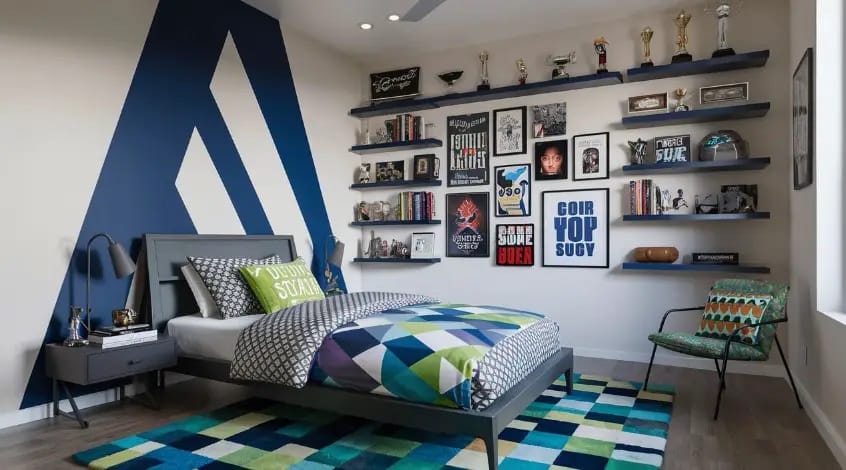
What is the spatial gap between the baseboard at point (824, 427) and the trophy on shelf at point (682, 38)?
2.49m

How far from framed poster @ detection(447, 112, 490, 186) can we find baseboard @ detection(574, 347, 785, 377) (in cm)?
183

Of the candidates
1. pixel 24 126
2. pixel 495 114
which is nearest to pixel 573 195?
pixel 495 114

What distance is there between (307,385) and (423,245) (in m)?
2.90

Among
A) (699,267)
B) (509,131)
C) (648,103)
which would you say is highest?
(648,103)

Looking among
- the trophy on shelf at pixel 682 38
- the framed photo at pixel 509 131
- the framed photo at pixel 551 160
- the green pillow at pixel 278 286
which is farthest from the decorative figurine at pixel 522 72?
the green pillow at pixel 278 286

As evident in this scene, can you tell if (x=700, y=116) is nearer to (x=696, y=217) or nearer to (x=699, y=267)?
(x=696, y=217)

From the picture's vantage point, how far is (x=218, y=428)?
9.65 ft

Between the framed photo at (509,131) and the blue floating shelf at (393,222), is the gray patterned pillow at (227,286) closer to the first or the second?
the blue floating shelf at (393,222)

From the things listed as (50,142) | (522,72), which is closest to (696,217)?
(522,72)

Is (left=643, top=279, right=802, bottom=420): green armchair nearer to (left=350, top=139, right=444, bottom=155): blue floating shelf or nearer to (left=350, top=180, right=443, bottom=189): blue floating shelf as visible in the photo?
(left=350, top=180, right=443, bottom=189): blue floating shelf

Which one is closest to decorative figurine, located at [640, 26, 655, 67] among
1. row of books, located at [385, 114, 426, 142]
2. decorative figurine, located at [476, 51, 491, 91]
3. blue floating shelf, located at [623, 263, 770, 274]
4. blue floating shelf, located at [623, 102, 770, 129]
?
blue floating shelf, located at [623, 102, 770, 129]

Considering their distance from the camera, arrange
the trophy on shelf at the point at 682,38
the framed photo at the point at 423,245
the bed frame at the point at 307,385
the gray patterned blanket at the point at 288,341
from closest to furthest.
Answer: the bed frame at the point at 307,385, the gray patterned blanket at the point at 288,341, the trophy on shelf at the point at 682,38, the framed photo at the point at 423,245

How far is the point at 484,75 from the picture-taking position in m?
5.26

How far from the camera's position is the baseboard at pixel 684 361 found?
4.15 m
